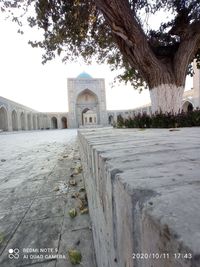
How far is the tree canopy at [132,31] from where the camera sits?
17.7ft

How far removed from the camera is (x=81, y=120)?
3912 cm

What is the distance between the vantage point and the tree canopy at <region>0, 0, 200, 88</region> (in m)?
5.38

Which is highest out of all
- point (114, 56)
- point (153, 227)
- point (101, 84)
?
point (101, 84)

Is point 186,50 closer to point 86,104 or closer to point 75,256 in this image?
point 75,256

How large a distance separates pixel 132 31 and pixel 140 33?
32 centimetres

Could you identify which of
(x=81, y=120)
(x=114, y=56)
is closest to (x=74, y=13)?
(x=114, y=56)

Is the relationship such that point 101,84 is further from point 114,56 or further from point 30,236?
point 30,236

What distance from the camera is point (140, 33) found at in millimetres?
5543

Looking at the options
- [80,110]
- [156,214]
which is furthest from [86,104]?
[156,214]

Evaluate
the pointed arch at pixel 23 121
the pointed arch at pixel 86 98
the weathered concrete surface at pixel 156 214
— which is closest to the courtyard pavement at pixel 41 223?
the weathered concrete surface at pixel 156 214

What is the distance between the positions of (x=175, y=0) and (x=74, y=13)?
319cm

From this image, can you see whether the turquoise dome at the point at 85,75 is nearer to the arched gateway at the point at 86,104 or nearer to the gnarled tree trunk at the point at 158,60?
the arched gateway at the point at 86,104

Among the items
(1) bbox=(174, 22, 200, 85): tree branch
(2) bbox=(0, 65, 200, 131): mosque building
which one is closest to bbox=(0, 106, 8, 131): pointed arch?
(2) bbox=(0, 65, 200, 131): mosque building

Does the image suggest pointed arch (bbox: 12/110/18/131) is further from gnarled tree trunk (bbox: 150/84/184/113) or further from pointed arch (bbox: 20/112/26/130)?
gnarled tree trunk (bbox: 150/84/184/113)
